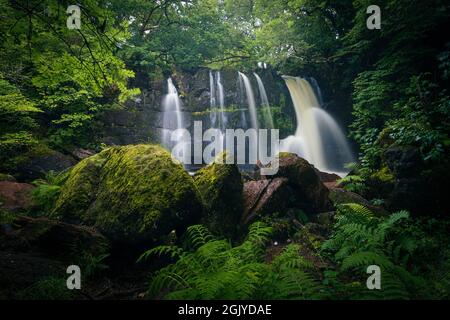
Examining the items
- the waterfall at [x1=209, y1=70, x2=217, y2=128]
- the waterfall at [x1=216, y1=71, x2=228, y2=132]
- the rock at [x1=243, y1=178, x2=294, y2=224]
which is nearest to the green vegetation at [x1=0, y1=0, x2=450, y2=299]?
the rock at [x1=243, y1=178, x2=294, y2=224]

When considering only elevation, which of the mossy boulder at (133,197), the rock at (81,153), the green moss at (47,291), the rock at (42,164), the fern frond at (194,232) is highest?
the rock at (81,153)

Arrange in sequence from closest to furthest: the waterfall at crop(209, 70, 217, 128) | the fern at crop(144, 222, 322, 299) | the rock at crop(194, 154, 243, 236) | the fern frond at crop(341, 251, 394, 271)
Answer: the fern at crop(144, 222, 322, 299)
the fern frond at crop(341, 251, 394, 271)
the rock at crop(194, 154, 243, 236)
the waterfall at crop(209, 70, 217, 128)

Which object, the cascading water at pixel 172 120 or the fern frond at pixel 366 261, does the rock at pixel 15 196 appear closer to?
the fern frond at pixel 366 261

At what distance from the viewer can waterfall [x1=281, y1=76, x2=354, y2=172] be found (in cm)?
1614

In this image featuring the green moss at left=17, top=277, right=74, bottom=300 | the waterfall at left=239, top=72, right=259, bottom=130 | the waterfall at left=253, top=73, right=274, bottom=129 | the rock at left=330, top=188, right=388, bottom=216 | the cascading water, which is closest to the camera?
the green moss at left=17, top=277, right=74, bottom=300

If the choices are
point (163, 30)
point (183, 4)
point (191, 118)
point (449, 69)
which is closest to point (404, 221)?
point (449, 69)

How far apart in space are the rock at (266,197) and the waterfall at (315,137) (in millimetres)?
9623

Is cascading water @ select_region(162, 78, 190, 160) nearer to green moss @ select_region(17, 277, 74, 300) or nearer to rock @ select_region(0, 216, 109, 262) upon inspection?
rock @ select_region(0, 216, 109, 262)

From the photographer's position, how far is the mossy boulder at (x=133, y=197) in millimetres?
4680

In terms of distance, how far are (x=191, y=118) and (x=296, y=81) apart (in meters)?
7.90

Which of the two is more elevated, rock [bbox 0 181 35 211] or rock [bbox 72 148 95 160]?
rock [bbox 72 148 95 160]

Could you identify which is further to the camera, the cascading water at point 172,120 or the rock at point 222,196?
the cascading water at point 172,120

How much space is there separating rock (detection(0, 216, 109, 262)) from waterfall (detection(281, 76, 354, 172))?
13.3 meters

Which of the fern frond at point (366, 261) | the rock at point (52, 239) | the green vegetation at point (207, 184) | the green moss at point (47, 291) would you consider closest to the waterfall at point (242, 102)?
the green vegetation at point (207, 184)
